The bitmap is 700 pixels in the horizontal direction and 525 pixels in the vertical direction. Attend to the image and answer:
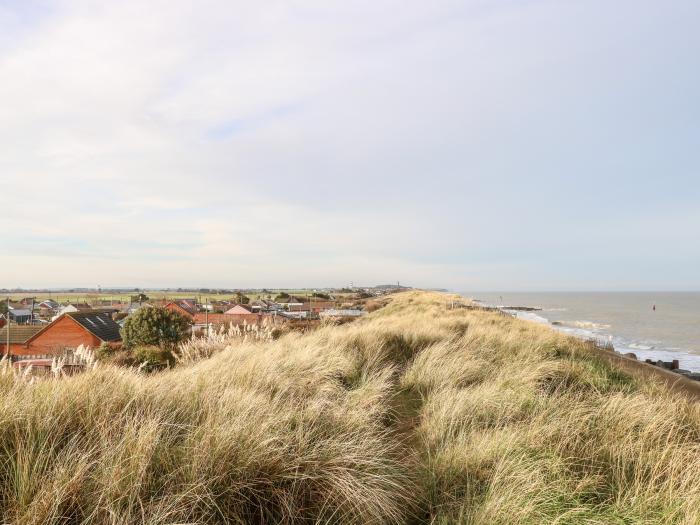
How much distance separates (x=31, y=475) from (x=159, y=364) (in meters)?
11.9

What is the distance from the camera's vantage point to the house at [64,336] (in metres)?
33.7

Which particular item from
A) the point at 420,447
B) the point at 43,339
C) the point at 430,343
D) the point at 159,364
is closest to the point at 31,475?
the point at 420,447

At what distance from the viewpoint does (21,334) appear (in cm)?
3631

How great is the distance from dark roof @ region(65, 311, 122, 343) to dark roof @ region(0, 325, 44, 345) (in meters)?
3.82

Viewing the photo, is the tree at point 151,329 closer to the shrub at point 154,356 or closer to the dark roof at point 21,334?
the shrub at point 154,356

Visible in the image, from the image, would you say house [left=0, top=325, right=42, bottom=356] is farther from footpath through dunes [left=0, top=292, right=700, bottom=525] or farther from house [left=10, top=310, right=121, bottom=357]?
footpath through dunes [left=0, top=292, right=700, bottom=525]

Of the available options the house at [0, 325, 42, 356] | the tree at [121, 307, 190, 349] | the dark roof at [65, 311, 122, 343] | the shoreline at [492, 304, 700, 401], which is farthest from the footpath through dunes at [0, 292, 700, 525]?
the house at [0, 325, 42, 356]

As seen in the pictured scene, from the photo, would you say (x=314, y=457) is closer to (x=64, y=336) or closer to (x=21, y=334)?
(x=64, y=336)

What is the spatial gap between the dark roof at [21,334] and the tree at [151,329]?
13.7m

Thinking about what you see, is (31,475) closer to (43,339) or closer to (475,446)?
(475,446)

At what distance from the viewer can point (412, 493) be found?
3324 mm

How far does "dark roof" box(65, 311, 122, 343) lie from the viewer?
34.1 m

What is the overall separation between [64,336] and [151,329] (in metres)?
12.4

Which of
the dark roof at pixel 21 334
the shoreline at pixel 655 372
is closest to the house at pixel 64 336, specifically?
the dark roof at pixel 21 334
